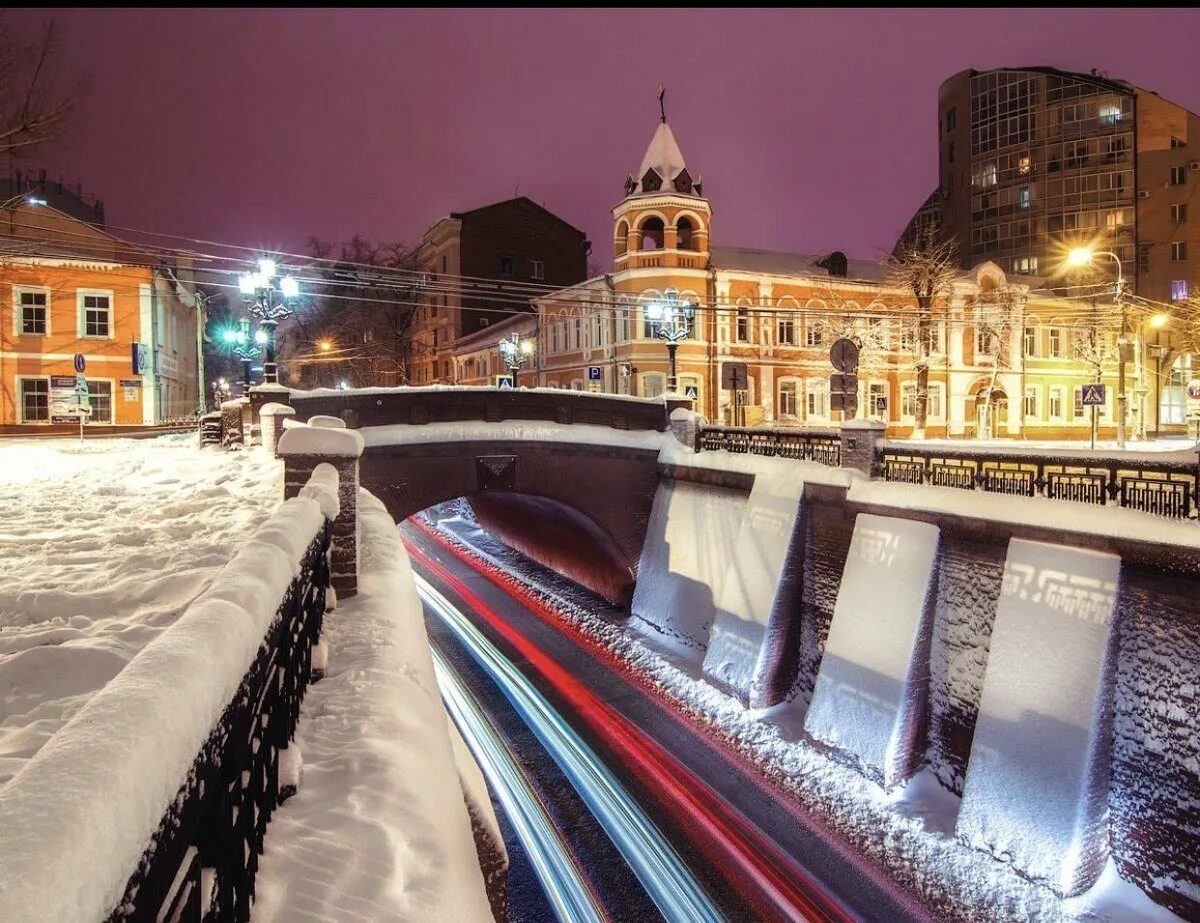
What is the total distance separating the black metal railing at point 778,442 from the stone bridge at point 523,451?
187 centimetres

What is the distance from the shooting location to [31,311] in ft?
90.1

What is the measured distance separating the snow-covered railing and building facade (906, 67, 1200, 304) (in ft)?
181

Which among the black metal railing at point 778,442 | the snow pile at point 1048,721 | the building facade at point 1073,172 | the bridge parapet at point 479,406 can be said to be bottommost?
the snow pile at point 1048,721

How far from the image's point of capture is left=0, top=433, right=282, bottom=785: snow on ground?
4.21 m

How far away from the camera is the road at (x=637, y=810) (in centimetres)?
984

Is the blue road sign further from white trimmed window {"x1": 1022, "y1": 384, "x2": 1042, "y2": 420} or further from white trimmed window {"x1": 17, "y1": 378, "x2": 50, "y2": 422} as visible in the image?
white trimmed window {"x1": 17, "y1": 378, "x2": 50, "y2": 422}

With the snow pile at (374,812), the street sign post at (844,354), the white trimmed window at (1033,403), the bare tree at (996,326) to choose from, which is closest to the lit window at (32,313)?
the street sign post at (844,354)

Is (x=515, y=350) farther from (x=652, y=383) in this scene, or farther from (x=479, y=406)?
(x=479, y=406)

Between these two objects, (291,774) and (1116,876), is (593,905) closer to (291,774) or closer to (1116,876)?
(1116,876)

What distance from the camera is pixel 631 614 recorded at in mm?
20906

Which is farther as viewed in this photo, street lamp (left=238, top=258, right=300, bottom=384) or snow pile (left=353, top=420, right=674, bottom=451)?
snow pile (left=353, top=420, right=674, bottom=451)

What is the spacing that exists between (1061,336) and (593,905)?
39.8 meters

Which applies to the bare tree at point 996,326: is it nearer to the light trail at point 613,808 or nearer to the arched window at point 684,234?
the arched window at point 684,234

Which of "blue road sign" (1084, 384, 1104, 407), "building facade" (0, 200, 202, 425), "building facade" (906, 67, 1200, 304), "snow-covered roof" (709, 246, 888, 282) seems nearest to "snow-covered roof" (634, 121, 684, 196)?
"snow-covered roof" (709, 246, 888, 282)
